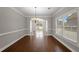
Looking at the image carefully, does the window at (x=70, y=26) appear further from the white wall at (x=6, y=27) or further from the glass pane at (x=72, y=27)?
the white wall at (x=6, y=27)

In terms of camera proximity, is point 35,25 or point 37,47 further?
point 35,25

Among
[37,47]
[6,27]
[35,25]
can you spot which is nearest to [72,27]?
[37,47]

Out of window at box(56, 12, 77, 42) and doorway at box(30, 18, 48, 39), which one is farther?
doorway at box(30, 18, 48, 39)

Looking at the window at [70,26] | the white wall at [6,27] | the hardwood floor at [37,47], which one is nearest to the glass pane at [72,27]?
the window at [70,26]

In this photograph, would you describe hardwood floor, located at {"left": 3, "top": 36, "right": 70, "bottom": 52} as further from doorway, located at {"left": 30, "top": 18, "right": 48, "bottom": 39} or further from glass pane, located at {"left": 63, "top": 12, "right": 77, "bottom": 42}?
doorway, located at {"left": 30, "top": 18, "right": 48, "bottom": 39}

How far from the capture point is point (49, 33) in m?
9.23

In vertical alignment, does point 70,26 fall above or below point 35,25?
below

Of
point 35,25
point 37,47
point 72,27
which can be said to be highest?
point 35,25

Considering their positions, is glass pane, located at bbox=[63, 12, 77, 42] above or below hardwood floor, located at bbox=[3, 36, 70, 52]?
above

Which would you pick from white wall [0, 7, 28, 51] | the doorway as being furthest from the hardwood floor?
the doorway

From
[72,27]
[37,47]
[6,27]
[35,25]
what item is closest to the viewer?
[72,27]

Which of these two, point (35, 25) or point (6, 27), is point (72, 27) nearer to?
point (6, 27)

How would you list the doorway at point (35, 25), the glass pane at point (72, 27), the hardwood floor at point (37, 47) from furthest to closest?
the doorway at point (35, 25)
the hardwood floor at point (37, 47)
the glass pane at point (72, 27)
